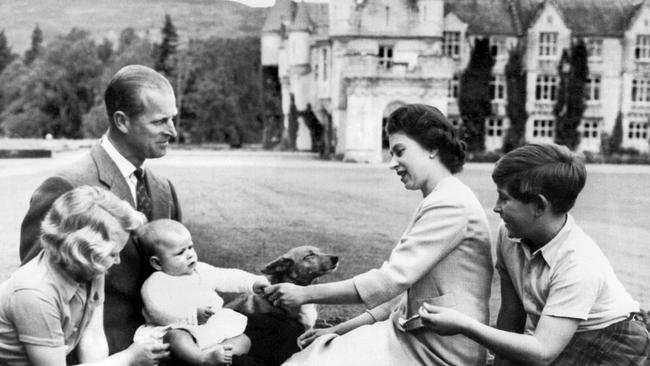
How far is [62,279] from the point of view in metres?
3.10

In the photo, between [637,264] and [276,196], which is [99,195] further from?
[276,196]

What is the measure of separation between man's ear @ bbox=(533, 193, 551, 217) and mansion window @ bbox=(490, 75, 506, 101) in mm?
32067

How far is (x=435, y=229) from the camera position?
3305mm

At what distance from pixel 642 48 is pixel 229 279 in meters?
33.1

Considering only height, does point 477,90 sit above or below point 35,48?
below

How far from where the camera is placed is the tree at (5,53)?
7.53m

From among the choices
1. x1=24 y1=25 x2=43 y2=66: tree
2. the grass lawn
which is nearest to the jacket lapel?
the grass lawn

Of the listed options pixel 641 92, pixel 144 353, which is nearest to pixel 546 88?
pixel 641 92

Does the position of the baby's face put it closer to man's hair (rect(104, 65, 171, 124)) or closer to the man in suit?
the man in suit

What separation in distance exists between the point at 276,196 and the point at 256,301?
7.57 metres

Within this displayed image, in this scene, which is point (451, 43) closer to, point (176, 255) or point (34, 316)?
point (176, 255)

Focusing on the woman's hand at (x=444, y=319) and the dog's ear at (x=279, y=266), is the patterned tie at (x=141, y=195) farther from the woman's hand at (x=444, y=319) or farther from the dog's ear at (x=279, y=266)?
the woman's hand at (x=444, y=319)

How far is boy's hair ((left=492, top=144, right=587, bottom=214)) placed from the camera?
324cm

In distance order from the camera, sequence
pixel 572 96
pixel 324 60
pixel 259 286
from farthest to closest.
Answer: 1. pixel 572 96
2. pixel 324 60
3. pixel 259 286
